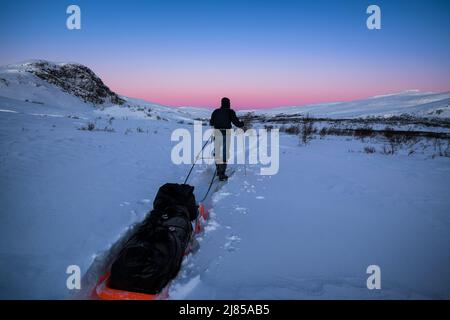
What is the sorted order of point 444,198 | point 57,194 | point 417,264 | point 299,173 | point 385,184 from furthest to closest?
point 299,173
point 385,184
point 444,198
point 57,194
point 417,264

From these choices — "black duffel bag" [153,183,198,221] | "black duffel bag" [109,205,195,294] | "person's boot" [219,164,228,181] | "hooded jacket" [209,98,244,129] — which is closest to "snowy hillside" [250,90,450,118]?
"hooded jacket" [209,98,244,129]

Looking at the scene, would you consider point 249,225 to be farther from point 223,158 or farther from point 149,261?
point 223,158

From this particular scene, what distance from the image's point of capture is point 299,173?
637 cm

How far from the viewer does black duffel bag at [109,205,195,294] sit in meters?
2.11

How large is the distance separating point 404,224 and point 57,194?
18.5 ft

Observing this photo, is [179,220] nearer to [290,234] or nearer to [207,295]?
[207,295]

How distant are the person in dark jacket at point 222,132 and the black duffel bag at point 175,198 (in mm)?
2500

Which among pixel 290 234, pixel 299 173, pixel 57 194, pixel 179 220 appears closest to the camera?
pixel 179 220

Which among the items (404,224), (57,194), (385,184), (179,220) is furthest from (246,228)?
(385,184)

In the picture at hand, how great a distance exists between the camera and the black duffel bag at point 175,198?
3410 millimetres

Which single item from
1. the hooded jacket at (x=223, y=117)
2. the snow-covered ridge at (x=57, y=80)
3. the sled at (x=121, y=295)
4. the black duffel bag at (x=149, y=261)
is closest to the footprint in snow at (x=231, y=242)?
the black duffel bag at (x=149, y=261)

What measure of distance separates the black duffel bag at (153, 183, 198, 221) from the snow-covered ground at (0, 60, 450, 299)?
0.37m

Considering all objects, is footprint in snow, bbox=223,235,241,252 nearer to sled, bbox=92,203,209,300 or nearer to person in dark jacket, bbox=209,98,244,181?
sled, bbox=92,203,209,300
